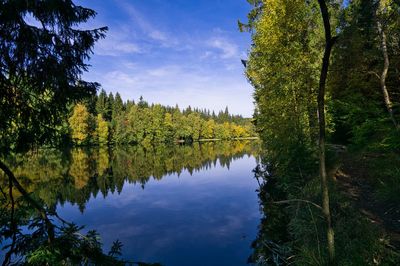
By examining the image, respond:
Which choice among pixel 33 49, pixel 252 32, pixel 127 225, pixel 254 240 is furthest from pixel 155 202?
pixel 33 49

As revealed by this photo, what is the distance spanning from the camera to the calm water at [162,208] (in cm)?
1245

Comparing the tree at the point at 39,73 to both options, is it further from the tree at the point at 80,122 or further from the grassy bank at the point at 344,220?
the tree at the point at 80,122

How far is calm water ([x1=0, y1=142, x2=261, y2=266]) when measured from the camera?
490 inches

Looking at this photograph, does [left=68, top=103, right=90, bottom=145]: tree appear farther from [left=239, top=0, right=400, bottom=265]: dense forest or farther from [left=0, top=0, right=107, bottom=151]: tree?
[left=0, top=0, right=107, bottom=151]: tree

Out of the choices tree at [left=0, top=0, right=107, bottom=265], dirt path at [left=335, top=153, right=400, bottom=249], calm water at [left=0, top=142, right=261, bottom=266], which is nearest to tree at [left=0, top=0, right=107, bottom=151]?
tree at [left=0, top=0, right=107, bottom=265]

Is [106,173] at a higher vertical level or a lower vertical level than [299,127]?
lower

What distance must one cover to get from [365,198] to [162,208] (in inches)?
485

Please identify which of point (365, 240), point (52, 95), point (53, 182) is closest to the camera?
point (52, 95)

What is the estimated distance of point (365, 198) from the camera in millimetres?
10586

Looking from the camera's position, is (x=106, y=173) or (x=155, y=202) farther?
(x=106, y=173)

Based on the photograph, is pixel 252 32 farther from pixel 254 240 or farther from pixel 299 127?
pixel 254 240

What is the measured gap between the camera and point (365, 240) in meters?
6.67

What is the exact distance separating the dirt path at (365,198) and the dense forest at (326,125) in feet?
0.09

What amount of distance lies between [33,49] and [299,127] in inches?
477
